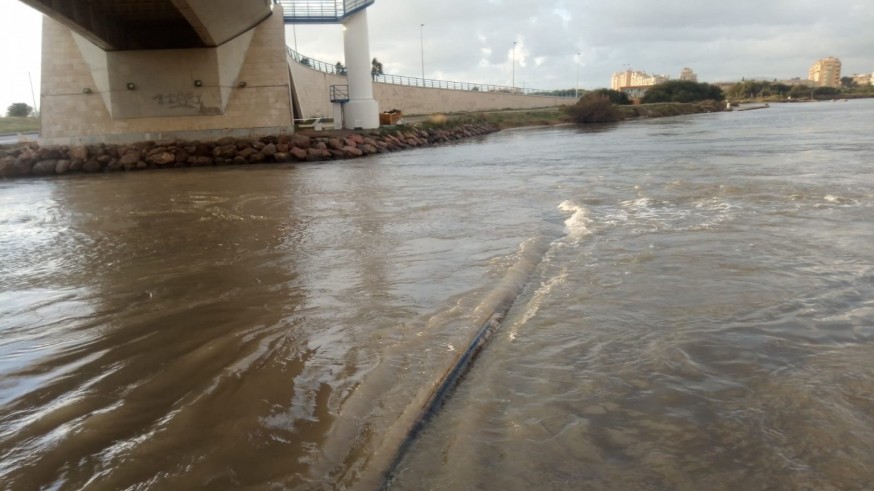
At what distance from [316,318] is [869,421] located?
4.10 m

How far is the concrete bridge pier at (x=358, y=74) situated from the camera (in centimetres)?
3559

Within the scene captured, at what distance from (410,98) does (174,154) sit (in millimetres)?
38346

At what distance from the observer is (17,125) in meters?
66.4

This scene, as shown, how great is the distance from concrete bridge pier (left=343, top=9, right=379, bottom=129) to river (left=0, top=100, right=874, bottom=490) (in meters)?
26.7

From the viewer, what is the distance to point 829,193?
1189cm

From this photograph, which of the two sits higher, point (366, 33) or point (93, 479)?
point (366, 33)

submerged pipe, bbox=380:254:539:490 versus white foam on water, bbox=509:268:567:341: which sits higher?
white foam on water, bbox=509:268:567:341

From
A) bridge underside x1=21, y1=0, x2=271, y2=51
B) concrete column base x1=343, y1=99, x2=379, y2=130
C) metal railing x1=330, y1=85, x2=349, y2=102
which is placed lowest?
concrete column base x1=343, y1=99, x2=379, y2=130

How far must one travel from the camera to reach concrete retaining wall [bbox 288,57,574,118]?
1856 inches

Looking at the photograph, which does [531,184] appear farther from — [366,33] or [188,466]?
[366,33]

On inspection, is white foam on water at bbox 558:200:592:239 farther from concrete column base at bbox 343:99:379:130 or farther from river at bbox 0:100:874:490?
concrete column base at bbox 343:99:379:130

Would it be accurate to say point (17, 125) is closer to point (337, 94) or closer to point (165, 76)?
point (337, 94)

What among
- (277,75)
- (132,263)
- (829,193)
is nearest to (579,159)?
(829,193)

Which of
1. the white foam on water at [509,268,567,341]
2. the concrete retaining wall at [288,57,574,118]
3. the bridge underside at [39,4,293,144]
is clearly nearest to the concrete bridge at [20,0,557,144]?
the bridge underside at [39,4,293,144]
